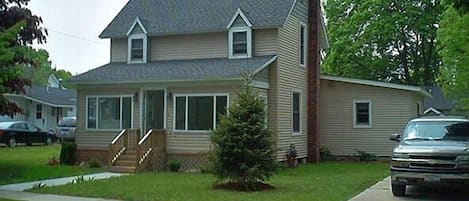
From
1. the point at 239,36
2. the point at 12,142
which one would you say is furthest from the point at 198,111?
the point at 12,142

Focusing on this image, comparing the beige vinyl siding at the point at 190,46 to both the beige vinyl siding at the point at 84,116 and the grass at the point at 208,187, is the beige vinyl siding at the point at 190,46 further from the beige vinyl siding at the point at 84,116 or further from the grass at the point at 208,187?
the grass at the point at 208,187

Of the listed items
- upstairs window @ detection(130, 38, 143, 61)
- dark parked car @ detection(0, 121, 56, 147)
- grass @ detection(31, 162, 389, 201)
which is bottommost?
grass @ detection(31, 162, 389, 201)

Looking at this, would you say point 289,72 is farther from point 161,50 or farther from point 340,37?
Answer: point 340,37

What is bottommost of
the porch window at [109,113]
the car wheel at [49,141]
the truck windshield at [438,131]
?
the car wheel at [49,141]

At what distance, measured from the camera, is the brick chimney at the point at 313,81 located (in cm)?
2611

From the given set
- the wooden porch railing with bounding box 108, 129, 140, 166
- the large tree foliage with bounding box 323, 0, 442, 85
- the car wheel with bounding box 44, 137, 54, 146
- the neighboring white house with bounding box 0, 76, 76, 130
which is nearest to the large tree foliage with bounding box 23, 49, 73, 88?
the neighboring white house with bounding box 0, 76, 76, 130

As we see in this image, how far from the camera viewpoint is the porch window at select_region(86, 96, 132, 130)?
2350 centimetres

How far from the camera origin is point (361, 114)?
27062 millimetres

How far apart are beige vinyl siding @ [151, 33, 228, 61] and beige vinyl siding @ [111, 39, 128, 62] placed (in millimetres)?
1543

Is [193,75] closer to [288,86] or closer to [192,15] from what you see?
[288,86]

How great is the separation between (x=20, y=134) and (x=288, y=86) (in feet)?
A: 62.1

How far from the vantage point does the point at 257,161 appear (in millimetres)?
15672

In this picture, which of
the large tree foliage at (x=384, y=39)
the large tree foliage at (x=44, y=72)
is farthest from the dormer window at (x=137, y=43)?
the large tree foliage at (x=44, y=72)

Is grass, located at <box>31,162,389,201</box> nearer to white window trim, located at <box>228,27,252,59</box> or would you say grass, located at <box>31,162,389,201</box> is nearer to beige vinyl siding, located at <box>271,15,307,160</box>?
beige vinyl siding, located at <box>271,15,307,160</box>
